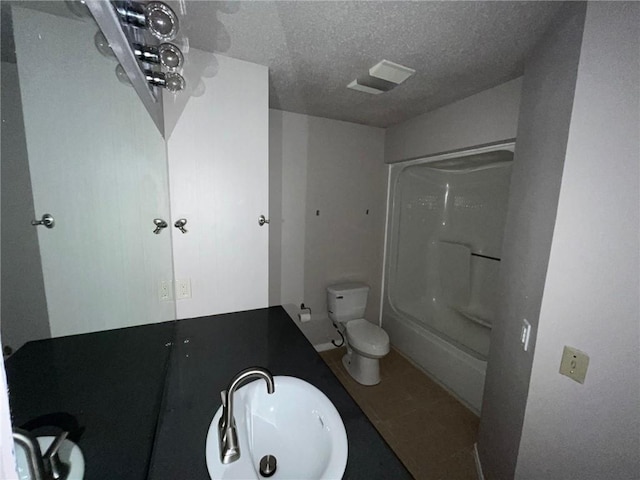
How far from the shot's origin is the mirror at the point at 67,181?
408mm

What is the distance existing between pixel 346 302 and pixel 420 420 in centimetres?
107

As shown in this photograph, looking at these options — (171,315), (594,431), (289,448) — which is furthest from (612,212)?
(171,315)

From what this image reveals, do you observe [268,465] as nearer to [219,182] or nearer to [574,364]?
[574,364]

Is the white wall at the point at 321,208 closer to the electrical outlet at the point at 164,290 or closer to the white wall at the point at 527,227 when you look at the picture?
the electrical outlet at the point at 164,290

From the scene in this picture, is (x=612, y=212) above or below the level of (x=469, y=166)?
below

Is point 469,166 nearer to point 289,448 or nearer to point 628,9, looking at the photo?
point 628,9

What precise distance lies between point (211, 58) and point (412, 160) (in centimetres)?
183

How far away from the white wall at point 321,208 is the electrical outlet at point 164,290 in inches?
40.7

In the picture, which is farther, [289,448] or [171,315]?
[171,315]

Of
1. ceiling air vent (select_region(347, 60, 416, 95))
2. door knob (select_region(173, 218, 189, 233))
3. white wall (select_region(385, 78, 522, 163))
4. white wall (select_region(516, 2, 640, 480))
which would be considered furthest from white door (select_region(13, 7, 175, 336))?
white wall (select_region(385, 78, 522, 163))

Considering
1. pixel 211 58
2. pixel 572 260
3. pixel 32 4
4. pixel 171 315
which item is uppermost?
pixel 211 58

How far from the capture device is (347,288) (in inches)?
95.1

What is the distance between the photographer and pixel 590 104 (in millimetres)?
812

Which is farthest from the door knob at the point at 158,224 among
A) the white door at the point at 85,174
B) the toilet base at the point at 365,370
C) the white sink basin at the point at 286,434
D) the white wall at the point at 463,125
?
the white wall at the point at 463,125
